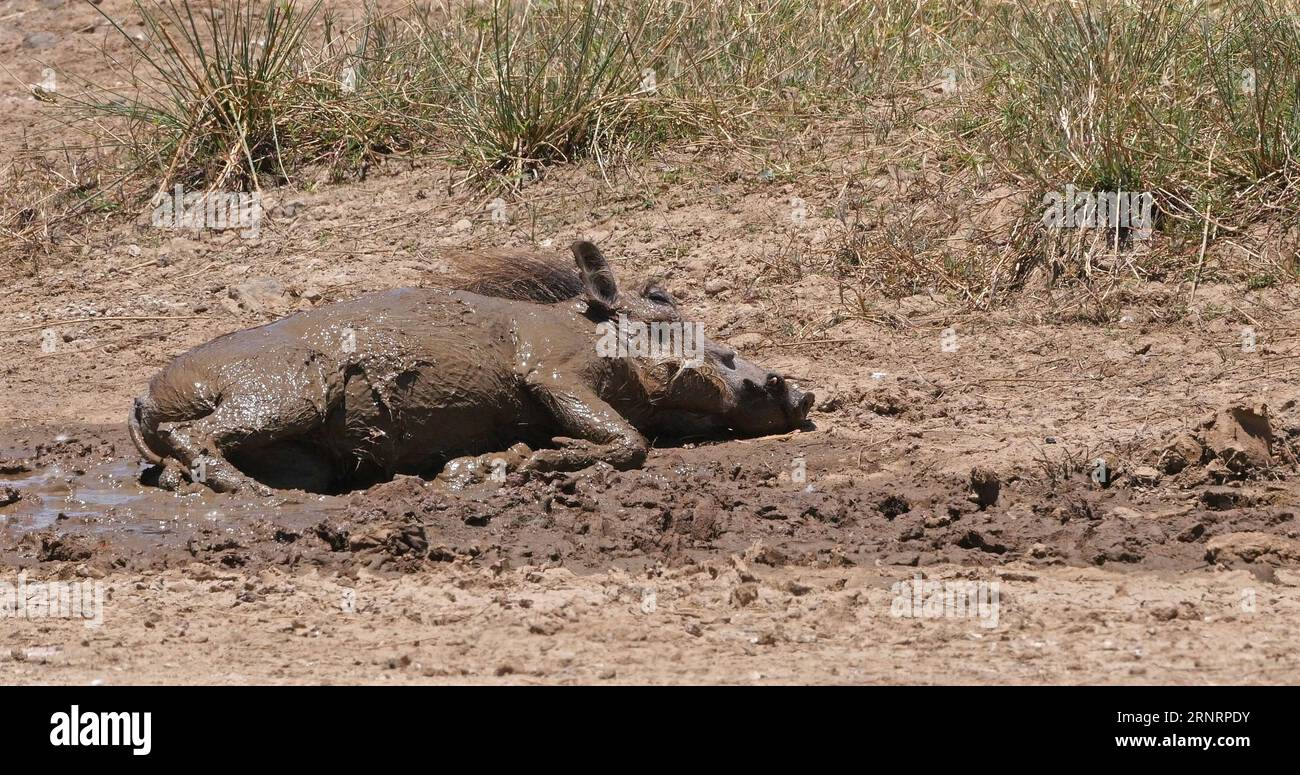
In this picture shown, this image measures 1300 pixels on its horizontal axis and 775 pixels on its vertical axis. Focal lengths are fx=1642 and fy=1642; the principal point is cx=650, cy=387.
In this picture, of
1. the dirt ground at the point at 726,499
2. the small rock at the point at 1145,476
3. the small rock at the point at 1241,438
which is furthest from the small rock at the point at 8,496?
the small rock at the point at 1241,438

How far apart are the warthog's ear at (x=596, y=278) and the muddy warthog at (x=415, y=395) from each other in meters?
0.01

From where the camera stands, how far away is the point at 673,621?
5195 mm

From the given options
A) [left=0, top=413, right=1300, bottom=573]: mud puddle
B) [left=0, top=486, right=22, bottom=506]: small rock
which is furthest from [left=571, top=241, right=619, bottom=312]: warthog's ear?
[left=0, top=486, right=22, bottom=506]: small rock

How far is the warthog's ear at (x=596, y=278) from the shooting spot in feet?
25.2

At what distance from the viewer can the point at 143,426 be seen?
715 cm

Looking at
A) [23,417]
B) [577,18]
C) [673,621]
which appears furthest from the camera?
[577,18]

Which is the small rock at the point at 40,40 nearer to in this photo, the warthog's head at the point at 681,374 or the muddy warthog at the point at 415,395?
the muddy warthog at the point at 415,395

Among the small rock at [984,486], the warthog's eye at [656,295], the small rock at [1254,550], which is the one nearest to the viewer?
the small rock at [1254,550]

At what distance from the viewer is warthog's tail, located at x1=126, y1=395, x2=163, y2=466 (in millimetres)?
7059

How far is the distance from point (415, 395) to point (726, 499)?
1.43 m

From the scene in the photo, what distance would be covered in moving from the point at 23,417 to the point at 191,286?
181 cm

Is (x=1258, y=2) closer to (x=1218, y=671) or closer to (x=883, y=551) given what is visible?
(x=883, y=551)

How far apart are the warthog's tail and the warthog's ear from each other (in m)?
2.04

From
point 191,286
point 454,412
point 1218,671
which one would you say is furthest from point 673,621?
point 191,286
